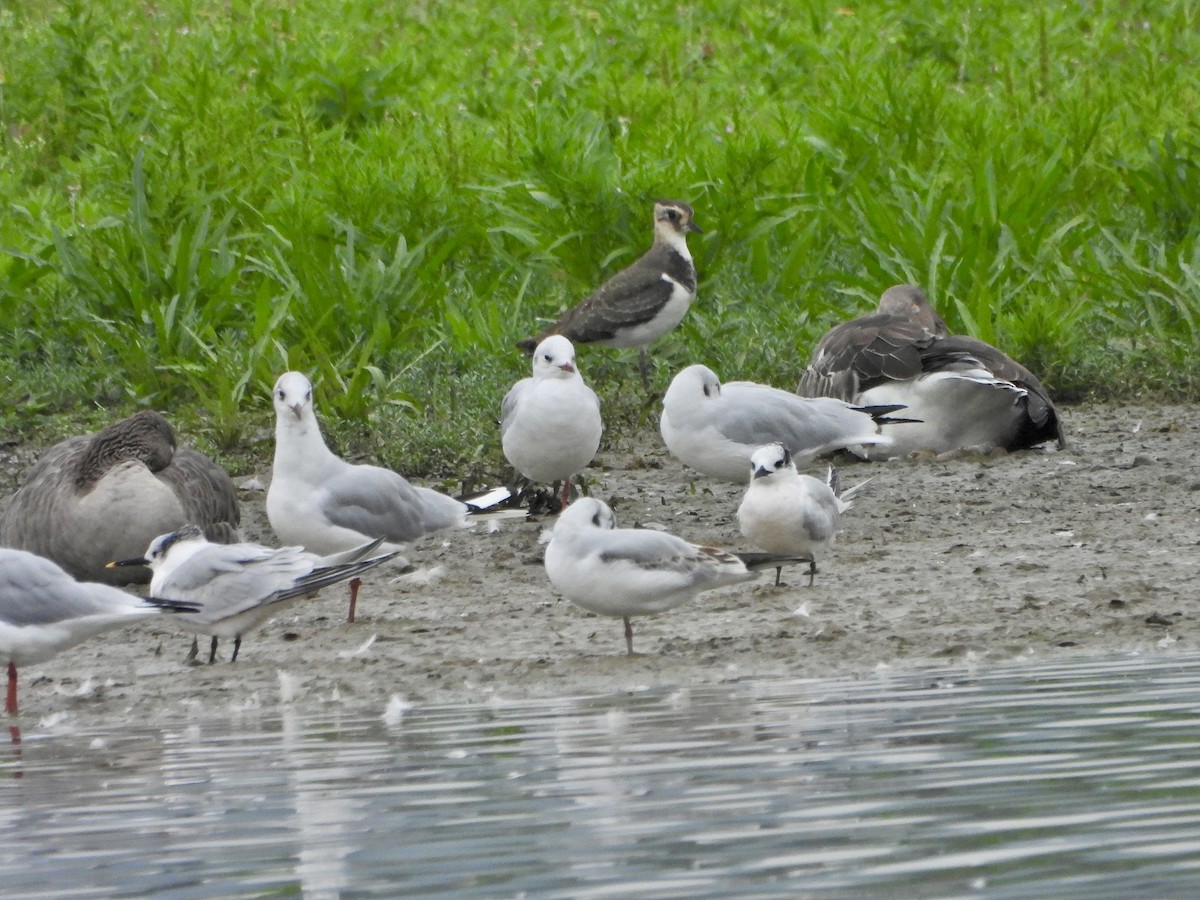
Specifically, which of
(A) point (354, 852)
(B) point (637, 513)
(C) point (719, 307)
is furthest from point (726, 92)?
(A) point (354, 852)

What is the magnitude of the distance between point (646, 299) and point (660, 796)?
694 cm

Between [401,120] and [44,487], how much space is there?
7.16 m

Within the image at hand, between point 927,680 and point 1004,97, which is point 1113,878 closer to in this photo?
point 927,680

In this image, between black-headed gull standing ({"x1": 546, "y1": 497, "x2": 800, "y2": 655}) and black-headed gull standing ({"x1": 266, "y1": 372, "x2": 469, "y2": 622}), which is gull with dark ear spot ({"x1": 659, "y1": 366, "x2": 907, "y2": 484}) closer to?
black-headed gull standing ({"x1": 266, "y1": 372, "x2": 469, "y2": 622})

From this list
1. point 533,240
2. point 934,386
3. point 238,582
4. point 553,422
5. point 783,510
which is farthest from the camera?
point 533,240

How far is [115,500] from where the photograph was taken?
25.7ft

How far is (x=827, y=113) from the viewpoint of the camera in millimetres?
12922

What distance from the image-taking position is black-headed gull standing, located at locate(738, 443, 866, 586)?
7008 millimetres

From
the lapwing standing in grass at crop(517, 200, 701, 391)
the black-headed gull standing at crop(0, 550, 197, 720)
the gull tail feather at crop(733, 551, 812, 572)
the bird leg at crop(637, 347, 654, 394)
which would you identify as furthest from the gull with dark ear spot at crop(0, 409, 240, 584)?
the bird leg at crop(637, 347, 654, 394)

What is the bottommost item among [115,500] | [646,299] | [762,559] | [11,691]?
[11,691]

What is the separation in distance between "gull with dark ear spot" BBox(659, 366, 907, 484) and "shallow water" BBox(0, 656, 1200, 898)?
8.99 feet

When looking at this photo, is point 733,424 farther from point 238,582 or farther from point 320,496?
point 238,582

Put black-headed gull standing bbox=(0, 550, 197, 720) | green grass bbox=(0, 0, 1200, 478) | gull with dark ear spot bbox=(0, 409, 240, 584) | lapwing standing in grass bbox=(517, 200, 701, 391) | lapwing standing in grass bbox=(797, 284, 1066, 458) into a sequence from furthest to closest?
lapwing standing in grass bbox=(517, 200, 701, 391) → green grass bbox=(0, 0, 1200, 478) → lapwing standing in grass bbox=(797, 284, 1066, 458) → gull with dark ear spot bbox=(0, 409, 240, 584) → black-headed gull standing bbox=(0, 550, 197, 720)

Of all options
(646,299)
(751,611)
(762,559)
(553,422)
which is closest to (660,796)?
(762,559)
